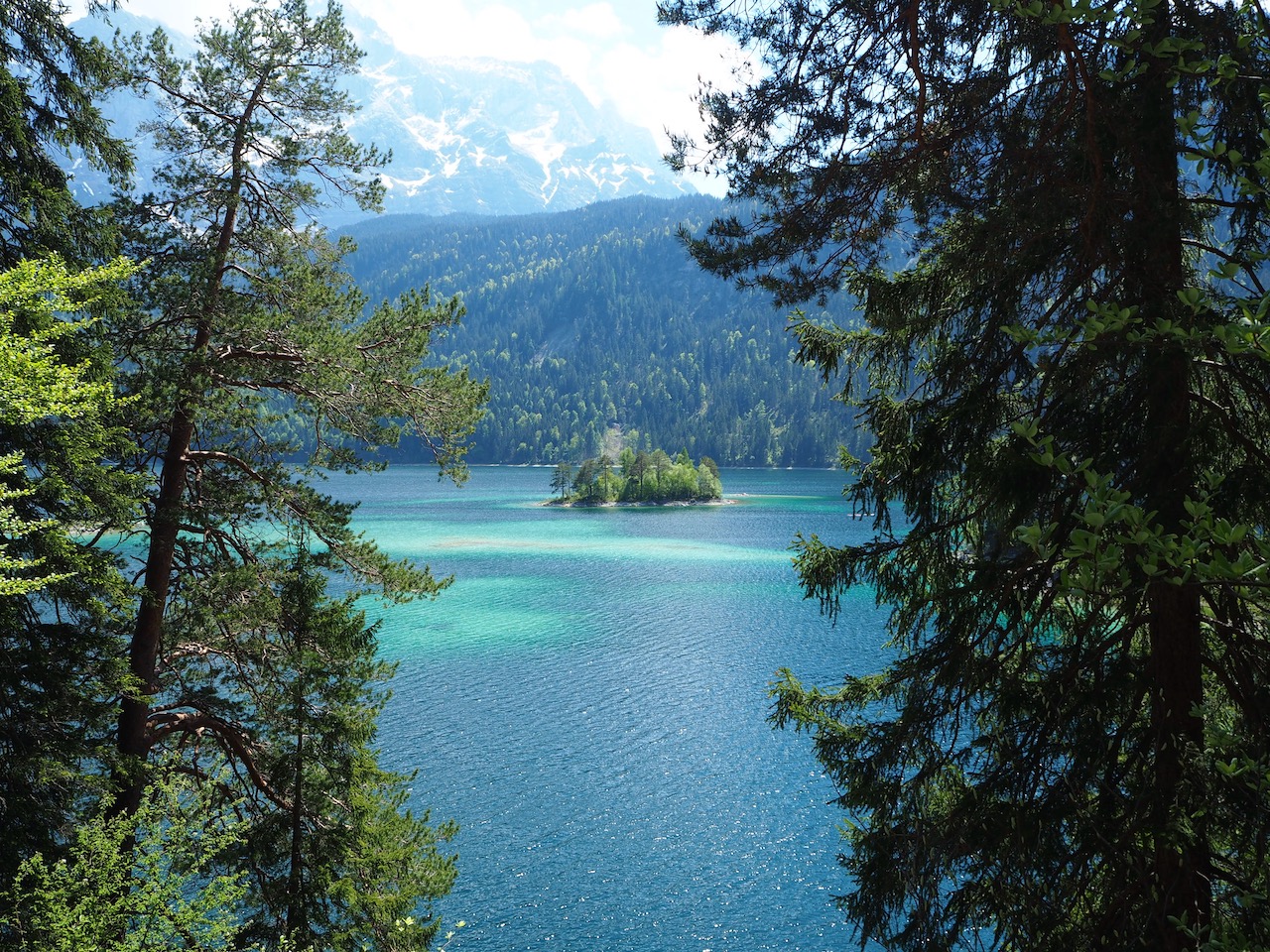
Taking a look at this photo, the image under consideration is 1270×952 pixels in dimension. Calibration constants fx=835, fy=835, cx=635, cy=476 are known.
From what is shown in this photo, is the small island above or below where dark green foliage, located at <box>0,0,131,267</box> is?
below

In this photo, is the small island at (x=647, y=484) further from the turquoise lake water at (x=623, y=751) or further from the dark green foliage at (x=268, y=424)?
the dark green foliage at (x=268, y=424)

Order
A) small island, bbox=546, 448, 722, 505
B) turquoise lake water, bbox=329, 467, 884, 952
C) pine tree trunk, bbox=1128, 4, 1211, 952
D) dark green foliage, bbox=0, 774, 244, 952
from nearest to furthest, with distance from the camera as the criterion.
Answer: pine tree trunk, bbox=1128, 4, 1211, 952 → dark green foliage, bbox=0, 774, 244, 952 → turquoise lake water, bbox=329, 467, 884, 952 → small island, bbox=546, 448, 722, 505

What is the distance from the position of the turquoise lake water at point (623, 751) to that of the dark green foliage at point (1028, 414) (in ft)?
10.4

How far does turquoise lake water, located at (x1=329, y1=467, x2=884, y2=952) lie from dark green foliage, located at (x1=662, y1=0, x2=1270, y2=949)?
3177mm

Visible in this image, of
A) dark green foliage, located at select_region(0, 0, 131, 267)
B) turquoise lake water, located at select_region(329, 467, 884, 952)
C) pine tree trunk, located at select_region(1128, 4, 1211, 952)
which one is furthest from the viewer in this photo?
turquoise lake water, located at select_region(329, 467, 884, 952)

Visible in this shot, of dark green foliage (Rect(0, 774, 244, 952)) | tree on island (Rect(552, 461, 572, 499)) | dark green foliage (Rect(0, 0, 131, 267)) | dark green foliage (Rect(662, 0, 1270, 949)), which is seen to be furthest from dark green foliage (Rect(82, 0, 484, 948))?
tree on island (Rect(552, 461, 572, 499))

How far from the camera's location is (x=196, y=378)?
891 centimetres

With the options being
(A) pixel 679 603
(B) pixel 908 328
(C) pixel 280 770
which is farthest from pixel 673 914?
(A) pixel 679 603

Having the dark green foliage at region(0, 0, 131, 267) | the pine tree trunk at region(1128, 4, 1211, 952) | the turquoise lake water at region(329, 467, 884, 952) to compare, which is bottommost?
the turquoise lake water at region(329, 467, 884, 952)

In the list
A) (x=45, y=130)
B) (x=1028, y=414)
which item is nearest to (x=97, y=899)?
(x=45, y=130)

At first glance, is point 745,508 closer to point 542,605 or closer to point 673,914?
point 542,605

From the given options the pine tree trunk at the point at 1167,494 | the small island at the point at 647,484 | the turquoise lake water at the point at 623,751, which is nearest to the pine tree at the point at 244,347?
the turquoise lake water at the point at 623,751

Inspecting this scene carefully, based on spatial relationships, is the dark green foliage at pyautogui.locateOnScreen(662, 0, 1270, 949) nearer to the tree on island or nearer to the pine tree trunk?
the pine tree trunk

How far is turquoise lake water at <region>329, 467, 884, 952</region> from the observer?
15.7m
